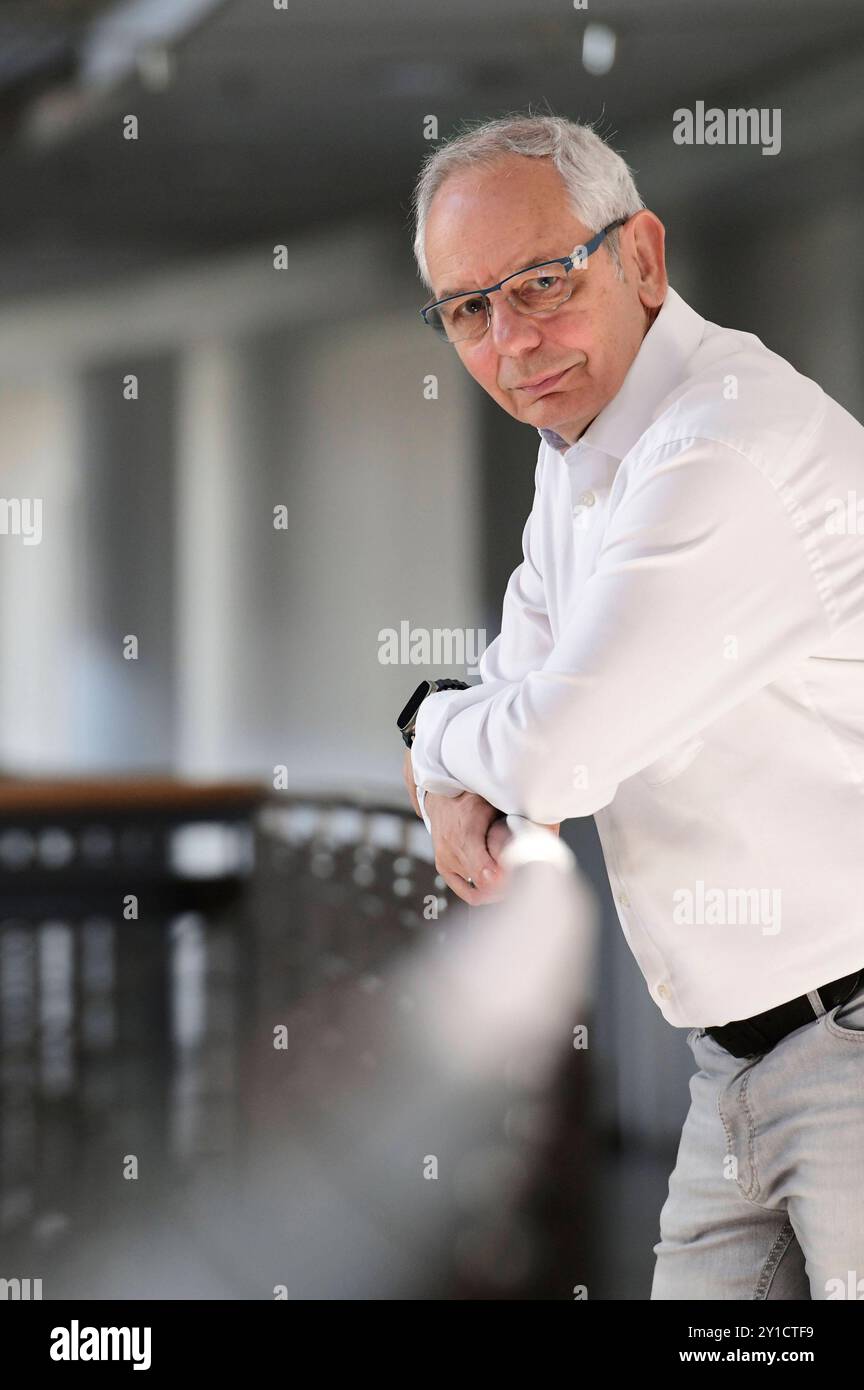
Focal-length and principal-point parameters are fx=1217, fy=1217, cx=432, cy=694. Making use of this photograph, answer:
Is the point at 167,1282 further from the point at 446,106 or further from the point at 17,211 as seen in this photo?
the point at 446,106

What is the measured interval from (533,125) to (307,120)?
0.99m

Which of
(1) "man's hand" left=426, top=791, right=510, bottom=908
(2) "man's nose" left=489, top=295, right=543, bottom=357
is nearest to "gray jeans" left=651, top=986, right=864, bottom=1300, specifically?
(1) "man's hand" left=426, top=791, right=510, bottom=908

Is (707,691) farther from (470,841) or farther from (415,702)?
(415,702)

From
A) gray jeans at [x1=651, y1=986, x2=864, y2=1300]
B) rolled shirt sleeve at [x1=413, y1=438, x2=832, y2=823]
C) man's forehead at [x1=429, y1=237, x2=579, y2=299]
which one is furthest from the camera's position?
man's forehead at [x1=429, y1=237, x2=579, y2=299]

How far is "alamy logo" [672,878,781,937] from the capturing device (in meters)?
1.19

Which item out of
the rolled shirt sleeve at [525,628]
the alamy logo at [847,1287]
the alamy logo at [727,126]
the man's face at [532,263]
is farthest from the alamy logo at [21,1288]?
the alamy logo at [727,126]

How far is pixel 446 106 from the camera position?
2.10 metres

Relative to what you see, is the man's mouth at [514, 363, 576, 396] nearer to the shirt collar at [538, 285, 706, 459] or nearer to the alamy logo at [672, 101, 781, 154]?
the shirt collar at [538, 285, 706, 459]

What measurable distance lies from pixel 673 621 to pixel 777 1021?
0.43 meters

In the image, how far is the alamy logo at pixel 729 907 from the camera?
1.19 metres

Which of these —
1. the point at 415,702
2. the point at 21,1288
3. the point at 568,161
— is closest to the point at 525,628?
the point at 415,702

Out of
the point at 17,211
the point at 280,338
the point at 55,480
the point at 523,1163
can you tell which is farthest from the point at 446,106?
the point at 523,1163

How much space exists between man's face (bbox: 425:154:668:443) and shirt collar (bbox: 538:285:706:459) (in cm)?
3

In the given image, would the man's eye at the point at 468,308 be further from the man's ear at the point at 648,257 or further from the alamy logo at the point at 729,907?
the alamy logo at the point at 729,907
